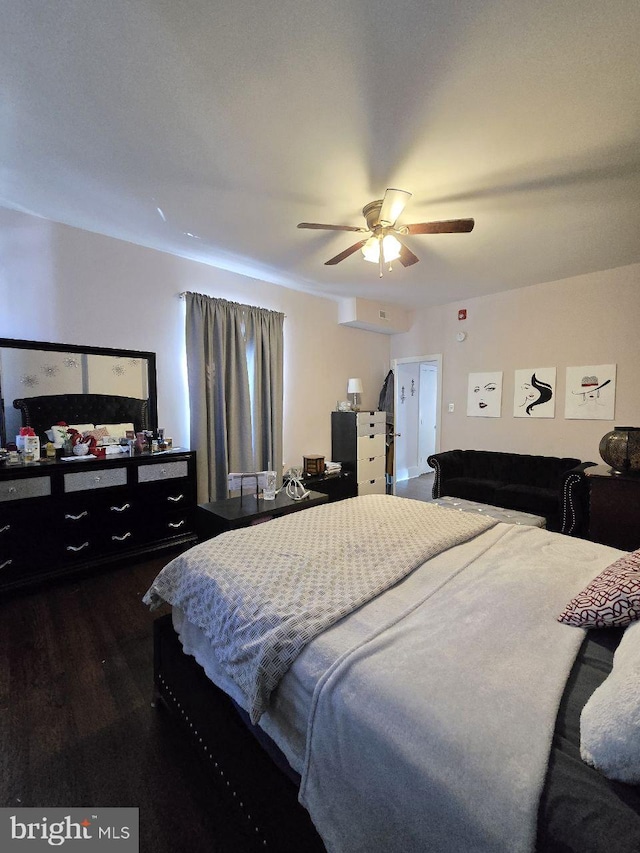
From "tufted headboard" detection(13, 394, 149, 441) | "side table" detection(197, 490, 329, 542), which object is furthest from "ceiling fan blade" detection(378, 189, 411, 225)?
"tufted headboard" detection(13, 394, 149, 441)

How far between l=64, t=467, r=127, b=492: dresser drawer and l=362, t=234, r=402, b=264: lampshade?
243cm

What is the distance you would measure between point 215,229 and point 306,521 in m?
2.32

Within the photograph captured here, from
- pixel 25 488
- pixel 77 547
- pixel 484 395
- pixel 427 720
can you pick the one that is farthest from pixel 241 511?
pixel 484 395

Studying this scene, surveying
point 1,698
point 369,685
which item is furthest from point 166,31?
point 1,698

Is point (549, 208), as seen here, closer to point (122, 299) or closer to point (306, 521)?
point (306, 521)

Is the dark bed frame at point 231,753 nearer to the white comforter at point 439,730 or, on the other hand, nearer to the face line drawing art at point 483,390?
the white comforter at point 439,730

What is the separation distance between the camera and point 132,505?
9.36ft

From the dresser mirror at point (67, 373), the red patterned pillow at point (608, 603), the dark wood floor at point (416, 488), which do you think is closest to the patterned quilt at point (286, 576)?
the red patterned pillow at point (608, 603)

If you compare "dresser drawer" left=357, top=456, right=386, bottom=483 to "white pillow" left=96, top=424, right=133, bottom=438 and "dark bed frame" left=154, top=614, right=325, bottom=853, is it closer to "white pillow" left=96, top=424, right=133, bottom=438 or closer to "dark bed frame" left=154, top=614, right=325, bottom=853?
"white pillow" left=96, top=424, right=133, bottom=438

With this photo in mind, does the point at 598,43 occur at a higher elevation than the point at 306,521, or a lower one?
higher

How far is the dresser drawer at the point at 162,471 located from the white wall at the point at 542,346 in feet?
11.2

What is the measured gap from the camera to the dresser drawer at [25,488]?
2305 mm

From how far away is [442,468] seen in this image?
13.6 ft

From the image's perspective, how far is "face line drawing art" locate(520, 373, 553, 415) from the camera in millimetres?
3967
